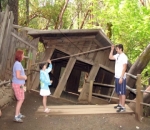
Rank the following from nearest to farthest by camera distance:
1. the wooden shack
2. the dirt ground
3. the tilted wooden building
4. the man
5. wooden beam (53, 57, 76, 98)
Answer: the dirt ground
the man
the tilted wooden building
the wooden shack
wooden beam (53, 57, 76, 98)

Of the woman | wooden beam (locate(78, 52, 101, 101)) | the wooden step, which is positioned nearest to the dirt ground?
the wooden step

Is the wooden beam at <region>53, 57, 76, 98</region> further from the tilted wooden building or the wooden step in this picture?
the wooden step

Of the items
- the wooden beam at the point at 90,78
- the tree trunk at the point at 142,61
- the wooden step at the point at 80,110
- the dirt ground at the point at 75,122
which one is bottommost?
the dirt ground at the point at 75,122

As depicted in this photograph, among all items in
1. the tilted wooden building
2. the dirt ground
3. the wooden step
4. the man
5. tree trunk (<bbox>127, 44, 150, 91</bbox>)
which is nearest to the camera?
the dirt ground

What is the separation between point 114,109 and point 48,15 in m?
12.0

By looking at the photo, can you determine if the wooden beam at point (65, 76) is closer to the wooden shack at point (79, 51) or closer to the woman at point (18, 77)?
the wooden shack at point (79, 51)

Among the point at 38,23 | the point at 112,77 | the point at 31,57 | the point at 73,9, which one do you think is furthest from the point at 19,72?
the point at 73,9

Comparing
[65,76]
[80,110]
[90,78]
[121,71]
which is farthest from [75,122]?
[90,78]

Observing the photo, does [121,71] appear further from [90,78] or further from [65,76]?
[65,76]

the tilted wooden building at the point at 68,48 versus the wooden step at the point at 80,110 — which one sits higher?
the tilted wooden building at the point at 68,48

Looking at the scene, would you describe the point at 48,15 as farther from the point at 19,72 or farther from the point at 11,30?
the point at 19,72

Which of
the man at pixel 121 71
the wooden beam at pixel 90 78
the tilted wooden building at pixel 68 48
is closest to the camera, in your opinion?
the man at pixel 121 71

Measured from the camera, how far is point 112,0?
1195cm

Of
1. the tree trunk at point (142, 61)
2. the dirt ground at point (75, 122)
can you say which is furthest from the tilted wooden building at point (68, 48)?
the dirt ground at point (75, 122)
